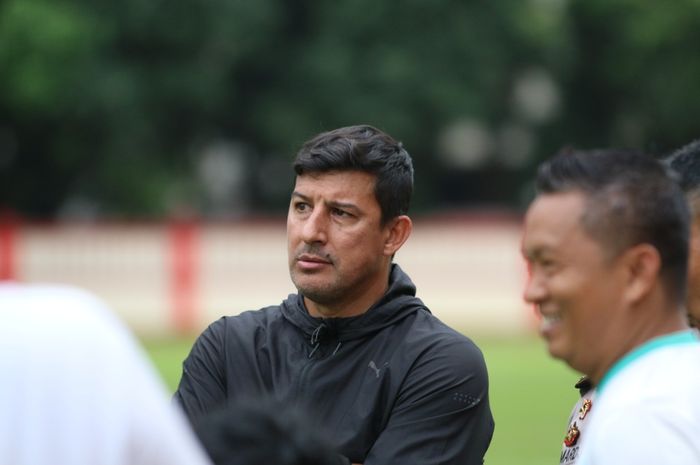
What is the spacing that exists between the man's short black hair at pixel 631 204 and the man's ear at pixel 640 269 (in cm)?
1

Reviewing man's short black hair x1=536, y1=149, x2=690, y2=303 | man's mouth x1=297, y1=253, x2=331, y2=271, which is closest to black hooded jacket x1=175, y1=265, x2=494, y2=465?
man's mouth x1=297, y1=253, x2=331, y2=271

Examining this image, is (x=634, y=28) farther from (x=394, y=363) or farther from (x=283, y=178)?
(x=394, y=363)

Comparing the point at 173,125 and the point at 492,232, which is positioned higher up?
the point at 173,125

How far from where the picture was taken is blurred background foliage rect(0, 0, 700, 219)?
26.0 m

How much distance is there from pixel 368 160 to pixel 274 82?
23.7m

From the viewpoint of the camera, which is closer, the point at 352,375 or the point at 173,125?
the point at 352,375

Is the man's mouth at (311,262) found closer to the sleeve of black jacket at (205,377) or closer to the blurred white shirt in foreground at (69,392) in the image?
the sleeve of black jacket at (205,377)

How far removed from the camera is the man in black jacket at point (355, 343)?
157 inches

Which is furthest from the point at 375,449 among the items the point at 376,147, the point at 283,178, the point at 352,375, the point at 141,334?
the point at 283,178

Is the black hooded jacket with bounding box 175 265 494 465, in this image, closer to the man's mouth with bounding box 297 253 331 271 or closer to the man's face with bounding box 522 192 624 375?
the man's mouth with bounding box 297 253 331 271

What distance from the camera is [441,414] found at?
401cm

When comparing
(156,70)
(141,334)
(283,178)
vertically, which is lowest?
(141,334)

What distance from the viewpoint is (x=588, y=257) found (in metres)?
2.44

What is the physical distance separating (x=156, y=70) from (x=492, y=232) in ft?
26.0
